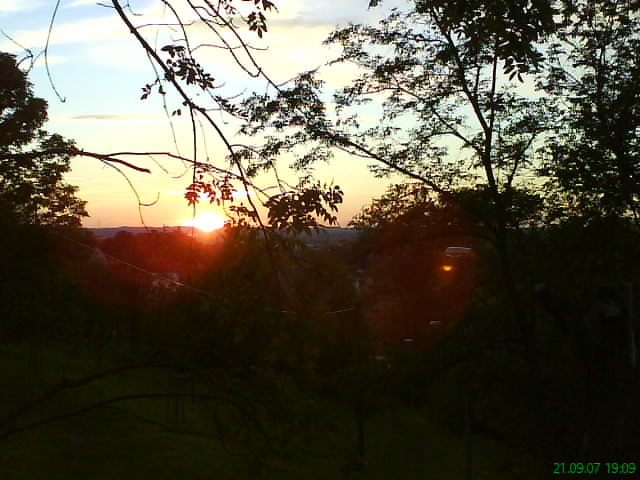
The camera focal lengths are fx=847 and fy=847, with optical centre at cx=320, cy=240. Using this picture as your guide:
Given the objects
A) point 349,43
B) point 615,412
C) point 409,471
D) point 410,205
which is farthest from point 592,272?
point 409,471

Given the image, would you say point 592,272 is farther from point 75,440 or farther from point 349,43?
point 75,440

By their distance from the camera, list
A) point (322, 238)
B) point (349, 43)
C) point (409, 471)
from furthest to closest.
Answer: point (409, 471) → point (349, 43) → point (322, 238)

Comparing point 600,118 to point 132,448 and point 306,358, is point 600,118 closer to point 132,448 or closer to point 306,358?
point 306,358

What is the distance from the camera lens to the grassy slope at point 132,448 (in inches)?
918

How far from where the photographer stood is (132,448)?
2656 cm

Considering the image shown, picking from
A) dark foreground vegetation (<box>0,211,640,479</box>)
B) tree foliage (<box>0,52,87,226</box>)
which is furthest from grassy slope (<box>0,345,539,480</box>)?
tree foliage (<box>0,52,87,226</box>)

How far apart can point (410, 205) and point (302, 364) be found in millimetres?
11956

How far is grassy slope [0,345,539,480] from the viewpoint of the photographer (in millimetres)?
23312

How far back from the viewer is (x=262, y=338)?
5.55 metres

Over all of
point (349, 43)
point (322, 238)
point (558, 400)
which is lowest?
point (558, 400)

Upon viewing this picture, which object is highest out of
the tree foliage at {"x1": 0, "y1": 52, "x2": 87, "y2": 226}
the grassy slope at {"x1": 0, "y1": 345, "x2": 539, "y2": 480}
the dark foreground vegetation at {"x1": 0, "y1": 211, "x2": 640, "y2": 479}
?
the tree foliage at {"x1": 0, "y1": 52, "x2": 87, "y2": 226}

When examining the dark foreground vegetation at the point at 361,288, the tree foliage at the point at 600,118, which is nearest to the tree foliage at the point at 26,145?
the dark foreground vegetation at the point at 361,288

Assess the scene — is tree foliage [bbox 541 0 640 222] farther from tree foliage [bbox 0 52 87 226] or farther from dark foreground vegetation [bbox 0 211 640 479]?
tree foliage [bbox 0 52 87 226]

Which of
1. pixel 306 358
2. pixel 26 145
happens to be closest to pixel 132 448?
pixel 26 145
